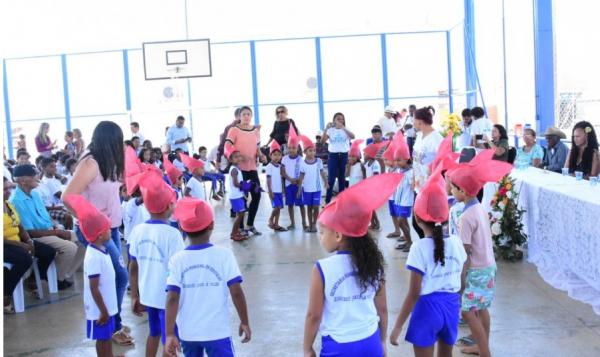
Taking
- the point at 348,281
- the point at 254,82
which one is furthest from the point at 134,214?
the point at 254,82

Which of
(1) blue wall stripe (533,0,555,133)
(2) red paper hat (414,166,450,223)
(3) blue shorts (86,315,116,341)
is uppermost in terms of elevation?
(1) blue wall stripe (533,0,555,133)

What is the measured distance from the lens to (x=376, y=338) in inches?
103

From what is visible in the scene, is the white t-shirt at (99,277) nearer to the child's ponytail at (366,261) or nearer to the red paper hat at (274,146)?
the child's ponytail at (366,261)

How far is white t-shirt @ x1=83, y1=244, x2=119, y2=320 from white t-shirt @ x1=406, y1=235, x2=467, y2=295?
1.75m

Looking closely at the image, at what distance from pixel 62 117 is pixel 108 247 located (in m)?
16.6

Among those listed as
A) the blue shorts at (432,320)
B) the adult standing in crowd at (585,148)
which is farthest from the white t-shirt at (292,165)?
the blue shorts at (432,320)

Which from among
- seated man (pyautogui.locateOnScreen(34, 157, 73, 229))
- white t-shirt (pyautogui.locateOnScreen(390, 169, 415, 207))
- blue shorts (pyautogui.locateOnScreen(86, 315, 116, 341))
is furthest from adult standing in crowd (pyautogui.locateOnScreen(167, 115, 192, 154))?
blue shorts (pyautogui.locateOnScreen(86, 315, 116, 341))

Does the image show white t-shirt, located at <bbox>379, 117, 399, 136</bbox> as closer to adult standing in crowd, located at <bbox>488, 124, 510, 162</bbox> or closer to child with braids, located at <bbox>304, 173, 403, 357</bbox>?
adult standing in crowd, located at <bbox>488, 124, 510, 162</bbox>

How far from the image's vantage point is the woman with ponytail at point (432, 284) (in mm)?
3049

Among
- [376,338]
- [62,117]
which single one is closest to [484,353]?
[376,338]

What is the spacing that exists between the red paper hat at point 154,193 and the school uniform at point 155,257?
0.09 metres

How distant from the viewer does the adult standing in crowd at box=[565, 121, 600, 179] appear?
22.9 feet

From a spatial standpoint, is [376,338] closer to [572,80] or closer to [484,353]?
[484,353]

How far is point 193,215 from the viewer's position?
294cm
